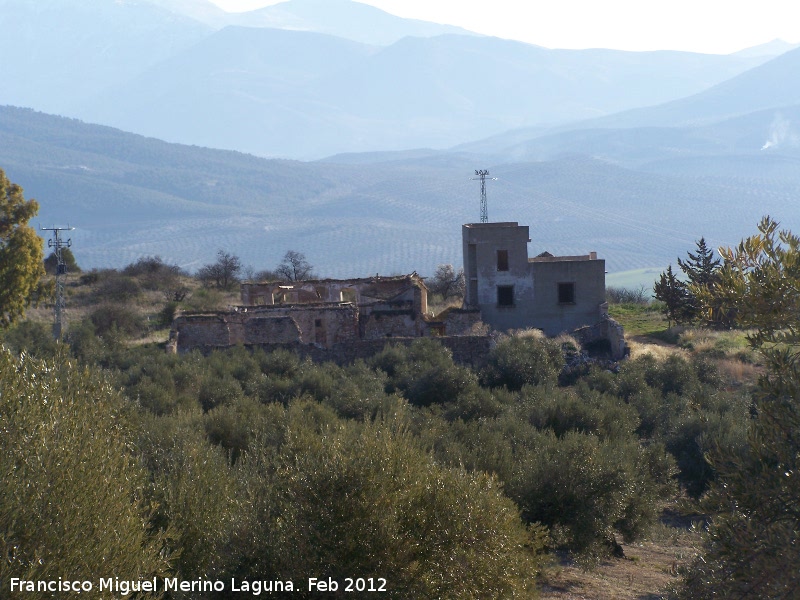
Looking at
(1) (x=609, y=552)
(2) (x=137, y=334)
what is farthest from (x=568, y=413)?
(2) (x=137, y=334)

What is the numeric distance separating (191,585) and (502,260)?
29.3m

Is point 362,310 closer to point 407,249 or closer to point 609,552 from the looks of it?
point 609,552

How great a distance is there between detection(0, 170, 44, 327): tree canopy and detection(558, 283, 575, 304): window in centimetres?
1846

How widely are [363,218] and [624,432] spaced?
172093 mm

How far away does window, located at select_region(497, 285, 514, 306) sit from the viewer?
36.7 metres

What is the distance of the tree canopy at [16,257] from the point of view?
97.3 ft

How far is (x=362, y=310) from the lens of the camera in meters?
34.0

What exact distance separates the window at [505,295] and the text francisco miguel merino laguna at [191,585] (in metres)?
28.8

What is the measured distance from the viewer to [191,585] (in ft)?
27.2

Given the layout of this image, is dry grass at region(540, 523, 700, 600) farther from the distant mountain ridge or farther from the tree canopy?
the distant mountain ridge

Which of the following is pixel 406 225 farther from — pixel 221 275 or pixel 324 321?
pixel 324 321

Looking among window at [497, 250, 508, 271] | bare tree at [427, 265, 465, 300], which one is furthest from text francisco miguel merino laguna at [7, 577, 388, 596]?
bare tree at [427, 265, 465, 300]

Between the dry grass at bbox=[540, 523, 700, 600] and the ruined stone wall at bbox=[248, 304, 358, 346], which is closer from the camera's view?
the dry grass at bbox=[540, 523, 700, 600]

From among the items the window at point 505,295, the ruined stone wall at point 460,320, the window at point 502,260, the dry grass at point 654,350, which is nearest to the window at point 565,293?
the window at point 505,295
